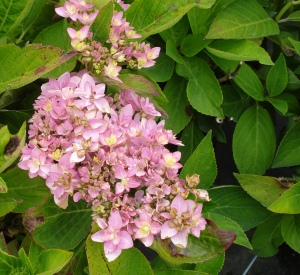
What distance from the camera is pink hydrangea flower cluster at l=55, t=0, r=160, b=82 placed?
2.46ft

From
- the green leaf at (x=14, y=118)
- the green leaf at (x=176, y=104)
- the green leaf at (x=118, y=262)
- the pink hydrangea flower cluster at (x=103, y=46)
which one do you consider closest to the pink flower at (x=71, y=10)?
the pink hydrangea flower cluster at (x=103, y=46)

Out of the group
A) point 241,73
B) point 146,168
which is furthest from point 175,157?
point 241,73

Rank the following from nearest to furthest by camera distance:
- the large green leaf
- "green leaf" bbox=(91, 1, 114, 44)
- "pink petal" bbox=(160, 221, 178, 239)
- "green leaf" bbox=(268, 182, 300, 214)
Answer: "pink petal" bbox=(160, 221, 178, 239), "green leaf" bbox=(91, 1, 114, 44), the large green leaf, "green leaf" bbox=(268, 182, 300, 214)

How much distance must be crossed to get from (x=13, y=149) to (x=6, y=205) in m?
0.11

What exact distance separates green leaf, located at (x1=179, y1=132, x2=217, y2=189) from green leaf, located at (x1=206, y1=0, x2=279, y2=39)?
27cm

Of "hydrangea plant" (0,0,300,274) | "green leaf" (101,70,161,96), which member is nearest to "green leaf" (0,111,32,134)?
"hydrangea plant" (0,0,300,274)

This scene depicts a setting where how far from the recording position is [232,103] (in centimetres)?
129

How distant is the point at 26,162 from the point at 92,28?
0.78 ft

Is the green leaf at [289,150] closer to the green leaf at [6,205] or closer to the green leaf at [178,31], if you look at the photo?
the green leaf at [178,31]

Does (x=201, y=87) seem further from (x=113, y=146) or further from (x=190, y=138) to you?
(x=113, y=146)

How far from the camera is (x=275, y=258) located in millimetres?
1666

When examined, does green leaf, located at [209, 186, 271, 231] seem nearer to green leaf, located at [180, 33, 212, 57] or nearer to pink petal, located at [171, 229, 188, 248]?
green leaf, located at [180, 33, 212, 57]

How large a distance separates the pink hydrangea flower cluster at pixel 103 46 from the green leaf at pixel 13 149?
5.6 inches

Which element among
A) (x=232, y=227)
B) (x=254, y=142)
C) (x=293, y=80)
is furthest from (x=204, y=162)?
(x=293, y=80)
